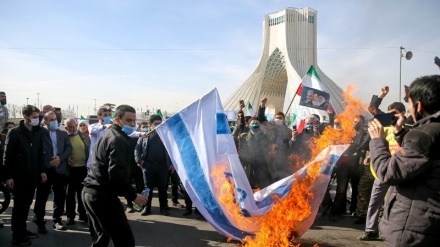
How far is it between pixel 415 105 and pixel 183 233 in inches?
181

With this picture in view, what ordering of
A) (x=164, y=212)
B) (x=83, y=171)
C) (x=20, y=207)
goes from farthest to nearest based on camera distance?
(x=164, y=212), (x=83, y=171), (x=20, y=207)

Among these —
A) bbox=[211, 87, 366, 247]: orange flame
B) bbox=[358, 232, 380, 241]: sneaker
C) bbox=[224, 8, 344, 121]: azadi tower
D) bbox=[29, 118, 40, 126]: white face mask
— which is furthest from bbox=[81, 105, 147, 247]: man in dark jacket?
bbox=[224, 8, 344, 121]: azadi tower

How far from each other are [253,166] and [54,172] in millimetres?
4307

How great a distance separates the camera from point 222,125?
16.4 ft

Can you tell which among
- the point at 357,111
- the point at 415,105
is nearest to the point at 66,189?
the point at 357,111

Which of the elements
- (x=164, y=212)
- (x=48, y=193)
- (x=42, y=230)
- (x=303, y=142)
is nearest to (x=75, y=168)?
(x=48, y=193)

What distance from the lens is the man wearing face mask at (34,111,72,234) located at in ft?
18.8

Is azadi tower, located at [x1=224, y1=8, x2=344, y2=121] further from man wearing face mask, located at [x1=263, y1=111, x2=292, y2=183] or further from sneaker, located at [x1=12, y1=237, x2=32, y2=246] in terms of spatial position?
sneaker, located at [x1=12, y1=237, x2=32, y2=246]

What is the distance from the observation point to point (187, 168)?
4945 millimetres

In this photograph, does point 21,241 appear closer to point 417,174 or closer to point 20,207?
point 20,207

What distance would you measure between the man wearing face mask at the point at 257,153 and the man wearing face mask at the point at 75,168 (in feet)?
11.9

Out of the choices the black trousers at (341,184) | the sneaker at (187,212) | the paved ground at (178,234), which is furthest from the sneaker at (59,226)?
the black trousers at (341,184)

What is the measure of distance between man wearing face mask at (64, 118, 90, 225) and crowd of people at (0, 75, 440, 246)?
0.06ft

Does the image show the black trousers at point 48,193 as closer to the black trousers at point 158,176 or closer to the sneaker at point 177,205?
the black trousers at point 158,176
